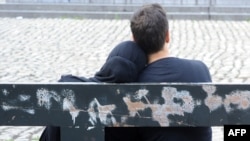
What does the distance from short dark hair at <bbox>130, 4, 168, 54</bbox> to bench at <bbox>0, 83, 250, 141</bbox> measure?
37 cm

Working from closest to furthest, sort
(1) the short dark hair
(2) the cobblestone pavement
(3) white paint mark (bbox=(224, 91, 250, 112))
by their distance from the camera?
(3) white paint mark (bbox=(224, 91, 250, 112))
(1) the short dark hair
(2) the cobblestone pavement

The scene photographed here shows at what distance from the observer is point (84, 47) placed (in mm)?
12906

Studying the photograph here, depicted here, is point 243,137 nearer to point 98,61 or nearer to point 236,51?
point 98,61

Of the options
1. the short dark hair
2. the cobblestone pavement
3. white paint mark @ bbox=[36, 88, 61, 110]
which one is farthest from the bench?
the cobblestone pavement

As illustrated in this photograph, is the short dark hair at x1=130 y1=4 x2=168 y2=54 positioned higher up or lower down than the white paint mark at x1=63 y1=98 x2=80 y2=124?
higher up

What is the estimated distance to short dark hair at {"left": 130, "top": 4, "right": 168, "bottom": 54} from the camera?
2.83 metres

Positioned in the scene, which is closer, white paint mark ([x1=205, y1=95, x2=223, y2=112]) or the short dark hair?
white paint mark ([x1=205, y1=95, x2=223, y2=112])

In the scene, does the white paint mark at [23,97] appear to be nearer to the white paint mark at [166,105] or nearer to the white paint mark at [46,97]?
the white paint mark at [46,97]

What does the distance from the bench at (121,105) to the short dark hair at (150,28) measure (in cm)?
37

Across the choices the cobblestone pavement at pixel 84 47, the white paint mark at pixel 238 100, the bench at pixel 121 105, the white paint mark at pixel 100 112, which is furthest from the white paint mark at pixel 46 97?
the cobblestone pavement at pixel 84 47

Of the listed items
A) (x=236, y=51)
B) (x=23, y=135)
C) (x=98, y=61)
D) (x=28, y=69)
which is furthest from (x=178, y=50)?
(x=23, y=135)

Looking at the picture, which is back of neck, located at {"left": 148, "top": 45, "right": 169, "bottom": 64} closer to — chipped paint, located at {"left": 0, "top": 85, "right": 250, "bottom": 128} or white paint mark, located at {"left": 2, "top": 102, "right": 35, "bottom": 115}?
chipped paint, located at {"left": 0, "top": 85, "right": 250, "bottom": 128}

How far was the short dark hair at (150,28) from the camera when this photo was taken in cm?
283

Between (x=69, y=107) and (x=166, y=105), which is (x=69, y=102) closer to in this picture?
(x=69, y=107)
